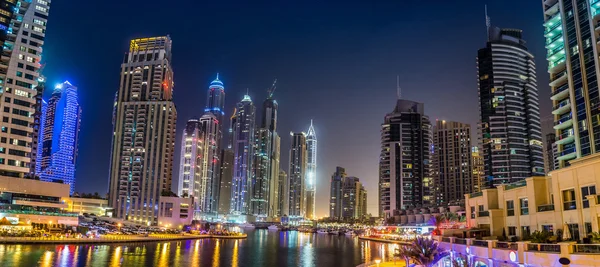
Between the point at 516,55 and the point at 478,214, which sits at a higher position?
the point at 516,55

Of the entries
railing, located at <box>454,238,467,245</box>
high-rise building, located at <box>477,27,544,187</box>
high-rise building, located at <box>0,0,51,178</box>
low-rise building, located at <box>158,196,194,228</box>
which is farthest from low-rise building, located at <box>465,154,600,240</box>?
low-rise building, located at <box>158,196,194,228</box>

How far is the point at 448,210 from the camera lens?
558 feet

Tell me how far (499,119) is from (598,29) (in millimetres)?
96806

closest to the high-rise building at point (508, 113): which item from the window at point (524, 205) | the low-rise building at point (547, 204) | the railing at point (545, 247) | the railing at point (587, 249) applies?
the low-rise building at point (547, 204)

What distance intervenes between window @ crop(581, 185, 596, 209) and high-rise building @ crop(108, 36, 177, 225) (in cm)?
16410

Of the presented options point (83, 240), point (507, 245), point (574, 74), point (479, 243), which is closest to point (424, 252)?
point (479, 243)

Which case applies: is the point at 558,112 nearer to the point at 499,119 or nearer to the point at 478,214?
the point at 478,214

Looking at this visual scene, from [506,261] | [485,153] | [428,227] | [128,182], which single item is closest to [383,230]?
[428,227]

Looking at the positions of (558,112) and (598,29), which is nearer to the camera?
(598,29)

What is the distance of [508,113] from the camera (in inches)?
6156

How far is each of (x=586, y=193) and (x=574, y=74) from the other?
132 feet

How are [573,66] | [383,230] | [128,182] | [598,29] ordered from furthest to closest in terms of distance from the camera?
[383,230], [128,182], [573,66], [598,29]

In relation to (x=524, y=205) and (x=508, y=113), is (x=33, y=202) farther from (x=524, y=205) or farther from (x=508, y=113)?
(x=508, y=113)

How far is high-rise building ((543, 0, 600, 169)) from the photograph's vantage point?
6625cm
